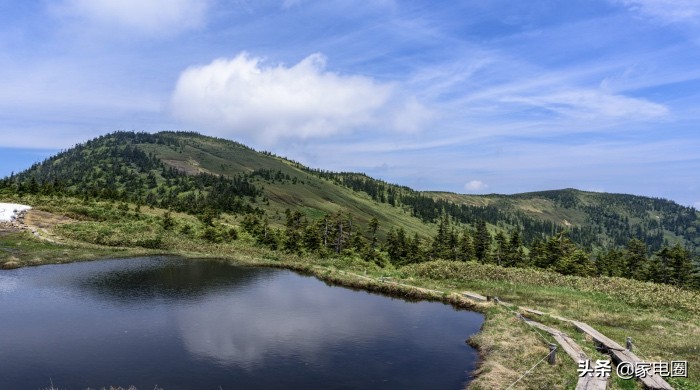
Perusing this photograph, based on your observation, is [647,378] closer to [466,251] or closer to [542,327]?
[542,327]

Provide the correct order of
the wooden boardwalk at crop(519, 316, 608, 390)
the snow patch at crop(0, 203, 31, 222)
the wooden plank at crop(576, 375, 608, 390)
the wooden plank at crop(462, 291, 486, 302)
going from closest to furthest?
the wooden plank at crop(576, 375, 608, 390) → the wooden boardwalk at crop(519, 316, 608, 390) → the wooden plank at crop(462, 291, 486, 302) → the snow patch at crop(0, 203, 31, 222)

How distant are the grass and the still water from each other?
134 inches

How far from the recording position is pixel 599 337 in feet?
127

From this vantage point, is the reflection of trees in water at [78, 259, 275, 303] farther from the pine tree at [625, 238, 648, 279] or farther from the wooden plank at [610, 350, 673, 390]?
the pine tree at [625, 238, 648, 279]

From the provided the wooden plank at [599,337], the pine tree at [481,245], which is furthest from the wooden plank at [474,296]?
the pine tree at [481,245]

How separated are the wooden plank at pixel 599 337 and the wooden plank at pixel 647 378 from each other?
1.39m

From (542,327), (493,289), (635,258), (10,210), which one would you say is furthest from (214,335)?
(635,258)

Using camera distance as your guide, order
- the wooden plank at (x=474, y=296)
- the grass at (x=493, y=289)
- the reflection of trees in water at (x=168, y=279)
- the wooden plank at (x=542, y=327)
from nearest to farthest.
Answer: the grass at (x=493, y=289)
the wooden plank at (x=542, y=327)
the reflection of trees in water at (x=168, y=279)
the wooden plank at (x=474, y=296)

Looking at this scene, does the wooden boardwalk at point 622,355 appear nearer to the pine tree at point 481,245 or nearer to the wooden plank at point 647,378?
the wooden plank at point 647,378

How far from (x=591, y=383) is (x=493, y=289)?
3800cm

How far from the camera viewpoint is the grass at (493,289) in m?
34.7


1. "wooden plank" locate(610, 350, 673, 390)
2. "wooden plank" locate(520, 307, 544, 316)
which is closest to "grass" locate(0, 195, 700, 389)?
"wooden plank" locate(610, 350, 673, 390)

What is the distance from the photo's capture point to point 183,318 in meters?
42.9

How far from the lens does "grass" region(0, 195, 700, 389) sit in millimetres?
34659
